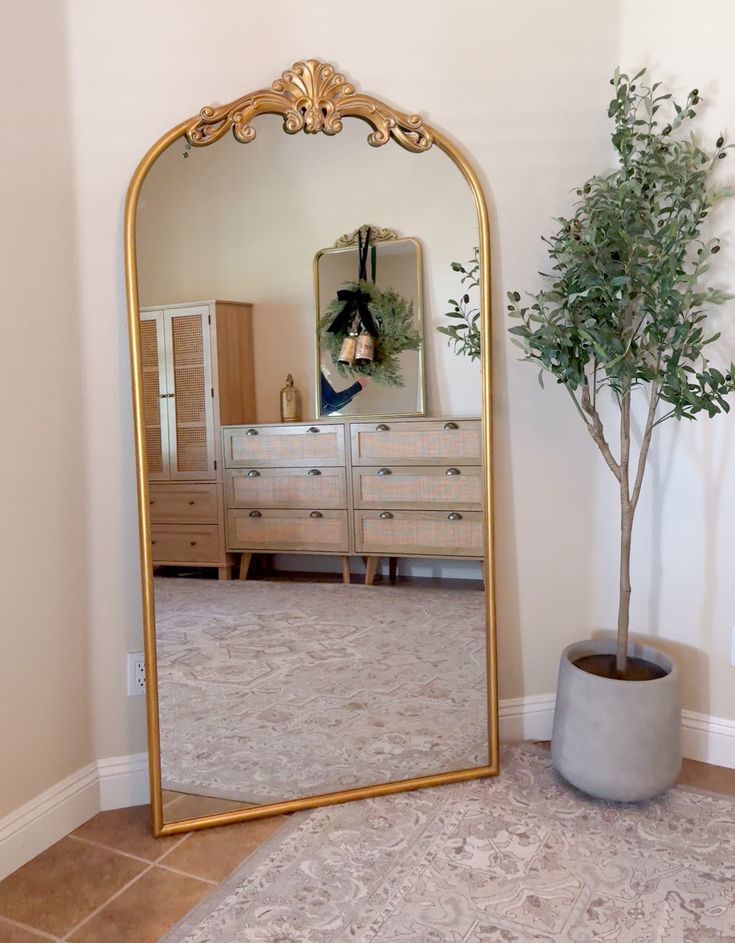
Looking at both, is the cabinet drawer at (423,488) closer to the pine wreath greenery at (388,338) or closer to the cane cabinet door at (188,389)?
the pine wreath greenery at (388,338)

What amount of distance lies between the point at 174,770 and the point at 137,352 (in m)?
1.06

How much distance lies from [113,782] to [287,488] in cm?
91

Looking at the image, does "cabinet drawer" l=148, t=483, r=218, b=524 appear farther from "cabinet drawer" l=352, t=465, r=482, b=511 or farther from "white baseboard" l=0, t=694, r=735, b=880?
"white baseboard" l=0, t=694, r=735, b=880

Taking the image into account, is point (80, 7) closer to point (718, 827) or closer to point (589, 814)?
point (589, 814)

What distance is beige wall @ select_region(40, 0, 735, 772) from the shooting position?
6.47ft

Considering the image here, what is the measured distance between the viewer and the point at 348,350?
2074mm

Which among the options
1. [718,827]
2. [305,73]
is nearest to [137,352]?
[305,73]

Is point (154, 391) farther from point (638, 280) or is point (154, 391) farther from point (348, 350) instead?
point (638, 280)

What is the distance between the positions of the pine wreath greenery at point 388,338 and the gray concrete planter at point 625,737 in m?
0.96

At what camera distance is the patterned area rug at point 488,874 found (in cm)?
159

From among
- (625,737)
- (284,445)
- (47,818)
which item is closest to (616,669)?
(625,737)

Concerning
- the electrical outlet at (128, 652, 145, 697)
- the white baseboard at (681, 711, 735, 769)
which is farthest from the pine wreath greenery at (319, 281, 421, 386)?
the white baseboard at (681, 711, 735, 769)

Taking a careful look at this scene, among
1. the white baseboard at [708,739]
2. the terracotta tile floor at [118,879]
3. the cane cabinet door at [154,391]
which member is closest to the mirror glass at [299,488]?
the cane cabinet door at [154,391]

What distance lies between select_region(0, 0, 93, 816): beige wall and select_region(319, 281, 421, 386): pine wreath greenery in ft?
2.31
